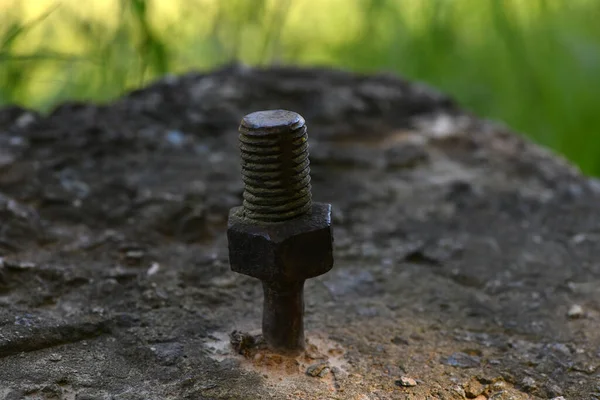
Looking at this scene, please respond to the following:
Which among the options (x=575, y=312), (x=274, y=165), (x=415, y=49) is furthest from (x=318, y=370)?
(x=415, y=49)

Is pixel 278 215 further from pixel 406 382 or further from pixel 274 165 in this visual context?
pixel 406 382

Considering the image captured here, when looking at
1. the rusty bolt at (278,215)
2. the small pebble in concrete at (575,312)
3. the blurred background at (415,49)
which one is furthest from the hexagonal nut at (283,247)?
the blurred background at (415,49)

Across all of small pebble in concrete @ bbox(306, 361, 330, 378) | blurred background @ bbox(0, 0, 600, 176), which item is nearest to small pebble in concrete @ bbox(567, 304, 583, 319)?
small pebble in concrete @ bbox(306, 361, 330, 378)

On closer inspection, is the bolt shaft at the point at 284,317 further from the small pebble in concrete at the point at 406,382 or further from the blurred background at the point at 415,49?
the blurred background at the point at 415,49

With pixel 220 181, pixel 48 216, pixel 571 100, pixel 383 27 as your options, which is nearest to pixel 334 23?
pixel 383 27

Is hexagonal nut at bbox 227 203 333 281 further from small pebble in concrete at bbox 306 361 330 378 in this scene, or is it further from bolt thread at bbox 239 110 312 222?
small pebble in concrete at bbox 306 361 330 378

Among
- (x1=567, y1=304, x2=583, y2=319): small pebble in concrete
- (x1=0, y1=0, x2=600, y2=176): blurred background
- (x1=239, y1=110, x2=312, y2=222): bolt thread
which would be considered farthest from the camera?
(x1=0, y1=0, x2=600, y2=176): blurred background
